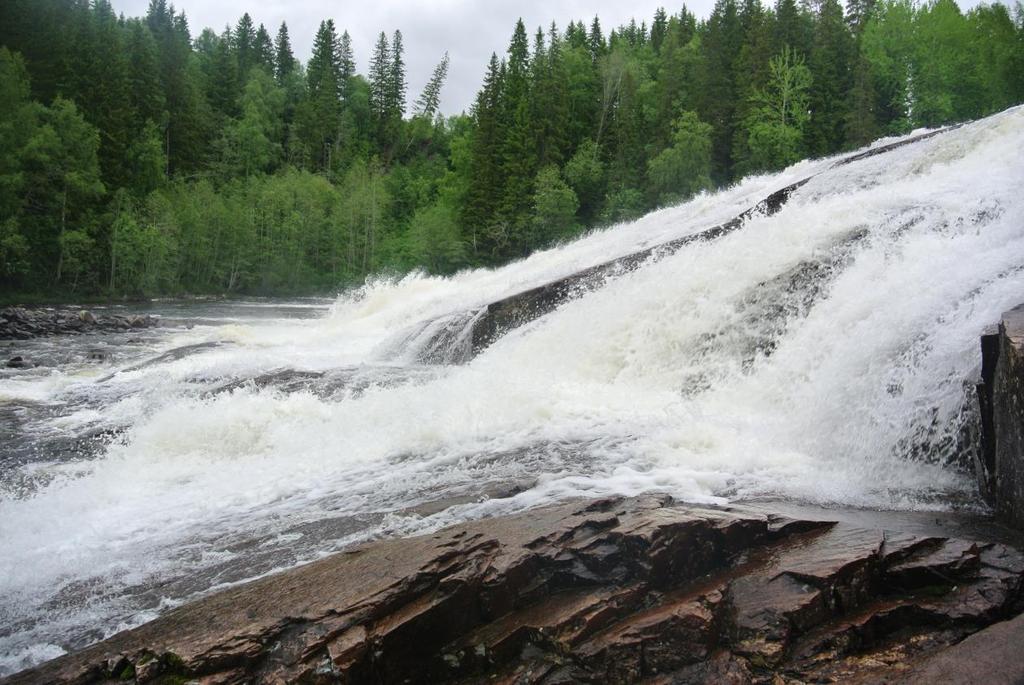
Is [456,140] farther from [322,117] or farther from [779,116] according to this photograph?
[779,116]

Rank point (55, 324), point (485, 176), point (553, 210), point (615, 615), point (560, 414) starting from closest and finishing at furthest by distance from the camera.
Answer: point (615, 615) < point (560, 414) < point (55, 324) < point (553, 210) < point (485, 176)

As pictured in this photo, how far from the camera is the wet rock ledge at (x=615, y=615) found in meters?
3.16

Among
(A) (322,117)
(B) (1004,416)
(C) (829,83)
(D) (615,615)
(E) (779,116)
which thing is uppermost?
(A) (322,117)

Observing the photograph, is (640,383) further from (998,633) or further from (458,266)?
(458,266)

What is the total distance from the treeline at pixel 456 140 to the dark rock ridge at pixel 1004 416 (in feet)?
130

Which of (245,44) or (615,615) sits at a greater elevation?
(245,44)

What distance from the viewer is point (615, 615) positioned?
3.52 m

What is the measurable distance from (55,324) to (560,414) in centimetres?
2180

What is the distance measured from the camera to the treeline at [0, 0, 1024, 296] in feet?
126

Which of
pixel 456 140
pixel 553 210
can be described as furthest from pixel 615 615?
pixel 456 140

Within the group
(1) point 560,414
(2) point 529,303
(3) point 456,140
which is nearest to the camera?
(1) point 560,414

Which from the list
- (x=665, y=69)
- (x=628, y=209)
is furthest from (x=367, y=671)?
(x=665, y=69)

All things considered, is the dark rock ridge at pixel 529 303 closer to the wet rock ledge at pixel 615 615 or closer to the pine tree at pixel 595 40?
the wet rock ledge at pixel 615 615

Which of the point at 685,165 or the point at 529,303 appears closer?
the point at 529,303
